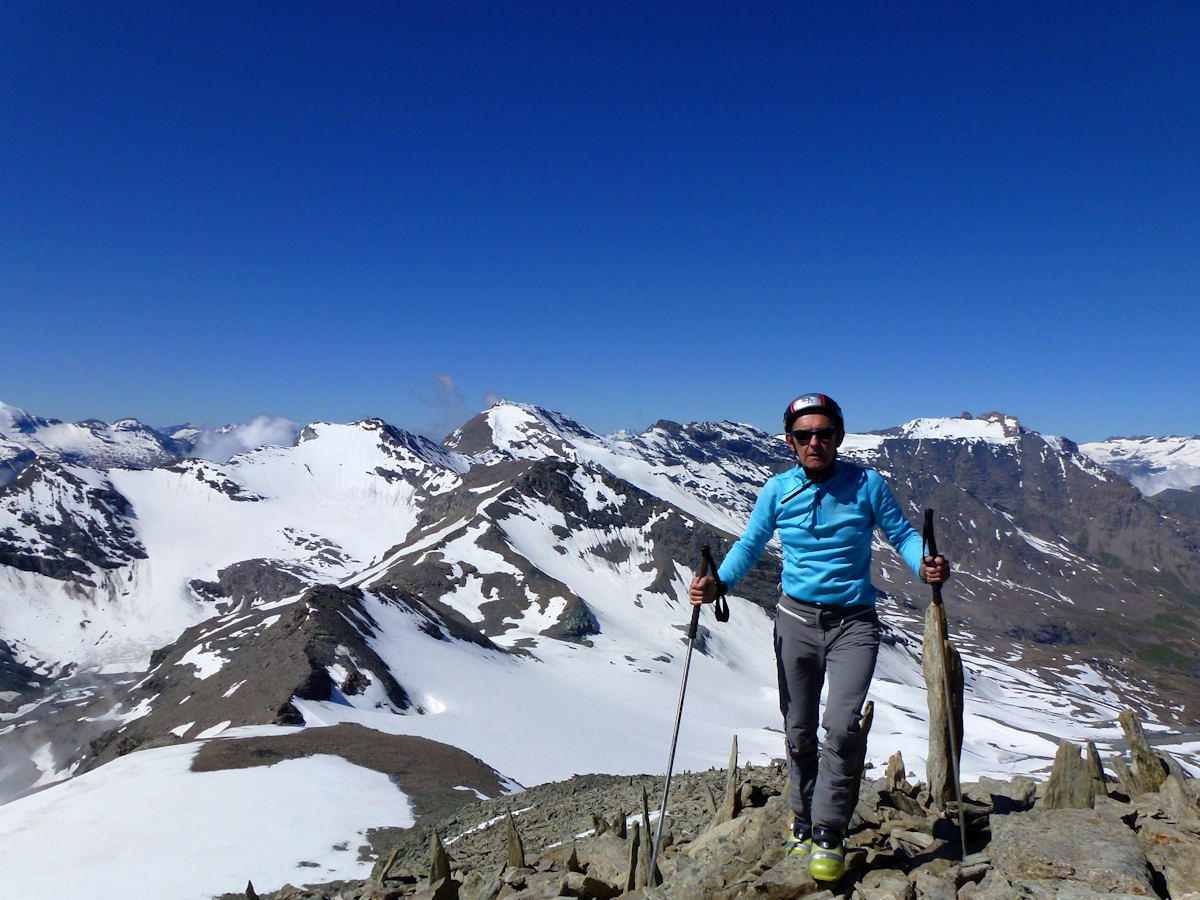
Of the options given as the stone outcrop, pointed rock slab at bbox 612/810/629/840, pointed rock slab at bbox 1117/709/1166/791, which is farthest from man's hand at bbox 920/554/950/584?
pointed rock slab at bbox 612/810/629/840

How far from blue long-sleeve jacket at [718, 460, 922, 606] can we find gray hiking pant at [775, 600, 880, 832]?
250mm

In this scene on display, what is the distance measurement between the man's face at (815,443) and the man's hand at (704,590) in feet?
4.96

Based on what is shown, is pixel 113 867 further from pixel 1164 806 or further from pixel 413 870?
pixel 1164 806

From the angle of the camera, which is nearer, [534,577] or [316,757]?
[316,757]

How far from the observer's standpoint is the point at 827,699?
6.01m

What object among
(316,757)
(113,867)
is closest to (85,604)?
(316,757)

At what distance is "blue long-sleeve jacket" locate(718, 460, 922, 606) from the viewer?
6.62 metres

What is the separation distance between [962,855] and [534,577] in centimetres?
11510

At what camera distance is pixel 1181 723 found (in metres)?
183

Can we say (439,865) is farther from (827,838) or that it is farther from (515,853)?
(827,838)

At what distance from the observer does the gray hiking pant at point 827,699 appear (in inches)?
247

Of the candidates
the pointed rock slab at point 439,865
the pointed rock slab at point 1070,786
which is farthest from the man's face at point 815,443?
→ the pointed rock slab at point 439,865

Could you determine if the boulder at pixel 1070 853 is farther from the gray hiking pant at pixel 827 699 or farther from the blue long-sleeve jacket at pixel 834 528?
the blue long-sleeve jacket at pixel 834 528

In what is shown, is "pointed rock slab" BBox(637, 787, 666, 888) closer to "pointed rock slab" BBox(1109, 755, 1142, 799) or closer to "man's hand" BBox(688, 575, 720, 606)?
"man's hand" BBox(688, 575, 720, 606)
